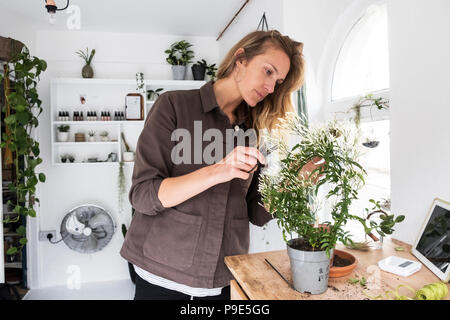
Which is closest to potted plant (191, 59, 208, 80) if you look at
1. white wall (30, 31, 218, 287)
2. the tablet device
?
white wall (30, 31, 218, 287)

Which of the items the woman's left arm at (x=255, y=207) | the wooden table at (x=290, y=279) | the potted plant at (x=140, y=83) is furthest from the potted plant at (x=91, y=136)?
the wooden table at (x=290, y=279)

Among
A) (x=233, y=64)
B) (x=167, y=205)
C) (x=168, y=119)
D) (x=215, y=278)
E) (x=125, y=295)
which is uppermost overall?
(x=233, y=64)

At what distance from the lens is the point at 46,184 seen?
346 centimetres

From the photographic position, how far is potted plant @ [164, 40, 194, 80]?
3.53m

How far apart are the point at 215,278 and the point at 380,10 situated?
151 centimetres

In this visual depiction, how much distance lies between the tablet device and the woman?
583mm

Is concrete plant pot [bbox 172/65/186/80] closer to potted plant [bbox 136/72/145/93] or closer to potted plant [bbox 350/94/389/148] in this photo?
potted plant [bbox 136/72/145/93]

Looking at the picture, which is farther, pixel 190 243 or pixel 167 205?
pixel 190 243

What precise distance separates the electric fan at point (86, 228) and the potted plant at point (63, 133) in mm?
708

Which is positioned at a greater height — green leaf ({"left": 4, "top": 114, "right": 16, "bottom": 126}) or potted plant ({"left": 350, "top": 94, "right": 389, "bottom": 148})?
green leaf ({"left": 4, "top": 114, "right": 16, "bottom": 126})

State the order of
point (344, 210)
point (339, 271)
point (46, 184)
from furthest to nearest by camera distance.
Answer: point (46, 184)
point (339, 271)
point (344, 210)

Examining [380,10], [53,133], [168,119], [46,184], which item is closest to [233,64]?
[168,119]
